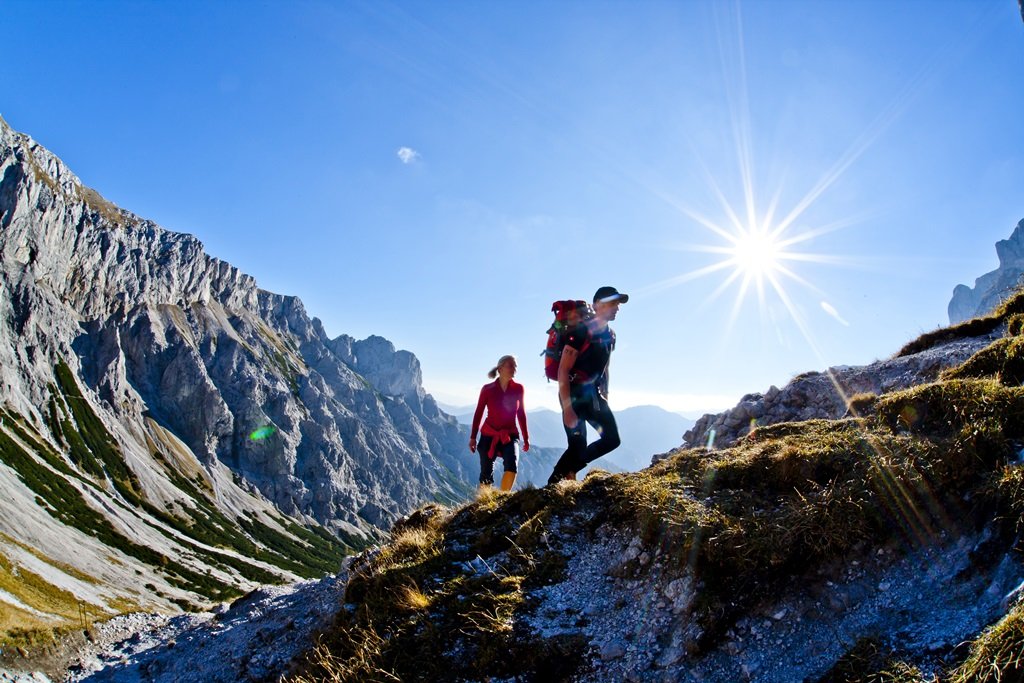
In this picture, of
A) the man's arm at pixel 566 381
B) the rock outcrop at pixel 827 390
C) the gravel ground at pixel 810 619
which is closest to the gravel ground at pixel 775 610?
the gravel ground at pixel 810 619

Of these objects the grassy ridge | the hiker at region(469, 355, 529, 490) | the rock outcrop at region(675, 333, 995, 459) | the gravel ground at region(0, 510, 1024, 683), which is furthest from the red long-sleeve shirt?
the gravel ground at region(0, 510, 1024, 683)

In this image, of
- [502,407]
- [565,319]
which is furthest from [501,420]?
[565,319]

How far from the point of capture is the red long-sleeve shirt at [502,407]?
14.5 metres

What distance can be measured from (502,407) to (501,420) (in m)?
0.36

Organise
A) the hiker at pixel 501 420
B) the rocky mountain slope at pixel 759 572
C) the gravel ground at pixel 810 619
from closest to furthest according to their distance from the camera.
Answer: the gravel ground at pixel 810 619 → the rocky mountain slope at pixel 759 572 → the hiker at pixel 501 420

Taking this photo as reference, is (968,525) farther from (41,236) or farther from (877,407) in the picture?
(41,236)

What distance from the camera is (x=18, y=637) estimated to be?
21.9 metres

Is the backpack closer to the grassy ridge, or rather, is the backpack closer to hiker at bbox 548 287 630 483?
hiker at bbox 548 287 630 483

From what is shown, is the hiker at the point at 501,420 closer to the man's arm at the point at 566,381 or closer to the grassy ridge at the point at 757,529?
the man's arm at the point at 566,381

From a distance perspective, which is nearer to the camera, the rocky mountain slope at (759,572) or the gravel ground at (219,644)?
the rocky mountain slope at (759,572)

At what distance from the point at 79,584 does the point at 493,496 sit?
109883 millimetres

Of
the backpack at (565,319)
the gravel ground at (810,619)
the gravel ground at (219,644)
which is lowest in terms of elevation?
the gravel ground at (810,619)

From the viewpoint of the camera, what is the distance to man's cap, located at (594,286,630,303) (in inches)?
418

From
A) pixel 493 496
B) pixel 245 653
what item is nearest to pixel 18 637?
pixel 245 653
